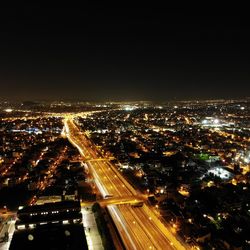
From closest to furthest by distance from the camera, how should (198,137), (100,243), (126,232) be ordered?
1. (100,243)
2. (126,232)
3. (198,137)

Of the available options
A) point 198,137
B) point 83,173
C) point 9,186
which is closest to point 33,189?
point 9,186

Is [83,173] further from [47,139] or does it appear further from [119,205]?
[47,139]

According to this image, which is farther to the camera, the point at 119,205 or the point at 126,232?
the point at 119,205

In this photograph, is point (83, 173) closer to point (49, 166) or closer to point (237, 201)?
point (49, 166)

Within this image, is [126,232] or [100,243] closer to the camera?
[100,243]

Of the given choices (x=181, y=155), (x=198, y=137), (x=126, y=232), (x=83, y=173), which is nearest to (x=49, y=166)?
(x=83, y=173)

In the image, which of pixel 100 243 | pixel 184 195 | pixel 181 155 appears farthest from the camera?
pixel 181 155
